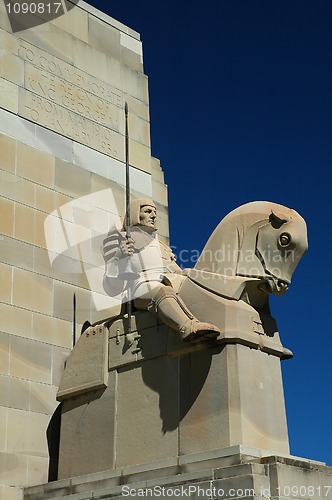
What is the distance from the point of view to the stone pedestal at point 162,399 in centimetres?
1019

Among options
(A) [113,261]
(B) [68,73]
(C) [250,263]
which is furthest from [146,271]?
(B) [68,73]

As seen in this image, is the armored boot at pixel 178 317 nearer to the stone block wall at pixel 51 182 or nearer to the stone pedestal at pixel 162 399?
the stone pedestal at pixel 162 399

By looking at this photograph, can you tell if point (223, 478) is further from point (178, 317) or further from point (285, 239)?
point (285, 239)

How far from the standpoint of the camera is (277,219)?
35.6 feet

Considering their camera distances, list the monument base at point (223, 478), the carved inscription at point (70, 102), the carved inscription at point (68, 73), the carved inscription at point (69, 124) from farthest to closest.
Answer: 1. the carved inscription at point (68, 73)
2. the carved inscription at point (70, 102)
3. the carved inscription at point (69, 124)
4. the monument base at point (223, 478)

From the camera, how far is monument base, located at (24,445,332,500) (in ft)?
29.8

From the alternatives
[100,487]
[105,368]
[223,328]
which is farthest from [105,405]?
[223,328]

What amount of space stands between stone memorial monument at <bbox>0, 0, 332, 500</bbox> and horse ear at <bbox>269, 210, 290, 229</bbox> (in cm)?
2

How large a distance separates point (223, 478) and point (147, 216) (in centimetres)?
458

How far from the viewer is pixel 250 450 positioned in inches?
374

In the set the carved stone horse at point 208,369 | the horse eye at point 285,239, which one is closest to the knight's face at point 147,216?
the carved stone horse at point 208,369

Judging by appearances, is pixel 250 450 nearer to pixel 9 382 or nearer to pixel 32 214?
pixel 9 382

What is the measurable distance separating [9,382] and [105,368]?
1646mm

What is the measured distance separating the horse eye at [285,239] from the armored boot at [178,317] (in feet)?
4.91
